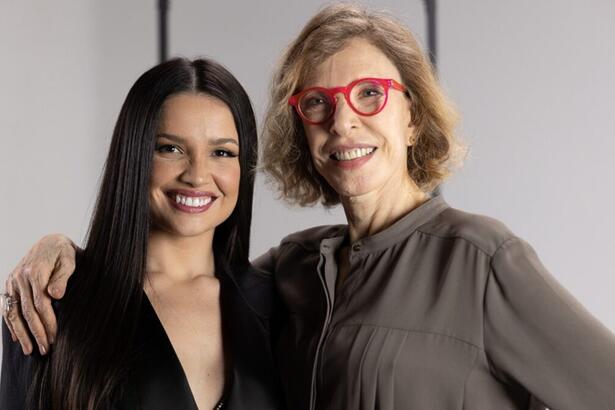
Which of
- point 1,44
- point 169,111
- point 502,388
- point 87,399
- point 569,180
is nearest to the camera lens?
point 502,388

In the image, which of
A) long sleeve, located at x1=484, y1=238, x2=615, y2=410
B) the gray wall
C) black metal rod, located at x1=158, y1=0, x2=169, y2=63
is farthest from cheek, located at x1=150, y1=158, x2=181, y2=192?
black metal rod, located at x1=158, y1=0, x2=169, y2=63

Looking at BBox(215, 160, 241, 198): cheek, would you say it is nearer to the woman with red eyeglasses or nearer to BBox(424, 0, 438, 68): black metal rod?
the woman with red eyeglasses

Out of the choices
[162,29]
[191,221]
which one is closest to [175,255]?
[191,221]

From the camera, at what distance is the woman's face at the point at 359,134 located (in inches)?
71.0

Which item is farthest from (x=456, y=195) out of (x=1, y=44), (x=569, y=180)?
(x=1, y=44)

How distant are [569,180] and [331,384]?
1.91 metres

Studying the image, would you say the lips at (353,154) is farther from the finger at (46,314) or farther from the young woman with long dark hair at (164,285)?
the finger at (46,314)

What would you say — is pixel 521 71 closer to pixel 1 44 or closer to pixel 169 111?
pixel 169 111

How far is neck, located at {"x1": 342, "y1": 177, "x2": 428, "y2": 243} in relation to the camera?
186cm

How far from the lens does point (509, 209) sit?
338cm

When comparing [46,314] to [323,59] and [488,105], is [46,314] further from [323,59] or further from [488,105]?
[488,105]

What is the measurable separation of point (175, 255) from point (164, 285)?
75 millimetres

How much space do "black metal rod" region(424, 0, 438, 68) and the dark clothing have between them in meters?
1.66

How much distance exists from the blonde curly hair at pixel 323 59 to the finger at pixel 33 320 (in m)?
0.62
